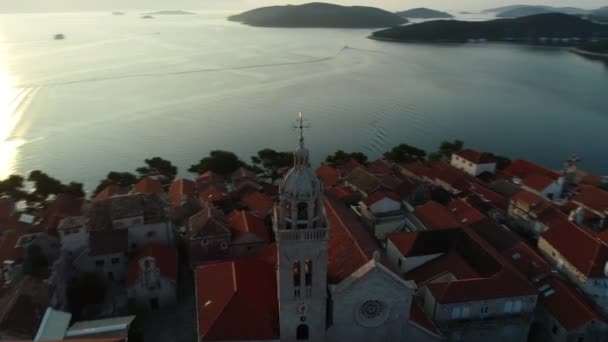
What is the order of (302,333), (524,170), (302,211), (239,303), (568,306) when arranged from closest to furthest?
Result: (302,211), (302,333), (239,303), (568,306), (524,170)

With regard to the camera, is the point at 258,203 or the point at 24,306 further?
the point at 258,203

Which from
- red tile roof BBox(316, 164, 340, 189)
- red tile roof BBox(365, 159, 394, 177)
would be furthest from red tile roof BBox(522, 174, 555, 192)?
red tile roof BBox(316, 164, 340, 189)

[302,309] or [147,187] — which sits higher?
[302,309]

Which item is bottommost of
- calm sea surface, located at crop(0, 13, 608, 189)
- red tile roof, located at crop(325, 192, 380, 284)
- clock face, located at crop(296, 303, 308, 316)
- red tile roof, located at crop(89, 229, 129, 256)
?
calm sea surface, located at crop(0, 13, 608, 189)

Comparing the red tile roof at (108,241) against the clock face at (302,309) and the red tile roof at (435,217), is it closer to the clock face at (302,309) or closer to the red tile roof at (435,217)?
the clock face at (302,309)

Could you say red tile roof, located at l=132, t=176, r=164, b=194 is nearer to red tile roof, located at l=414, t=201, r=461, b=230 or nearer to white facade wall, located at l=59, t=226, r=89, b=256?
white facade wall, located at l=59, t=226, r=89, b=256

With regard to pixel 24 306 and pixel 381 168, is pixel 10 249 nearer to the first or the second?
pixel 24 306

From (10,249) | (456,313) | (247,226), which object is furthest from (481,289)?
(10,249)
